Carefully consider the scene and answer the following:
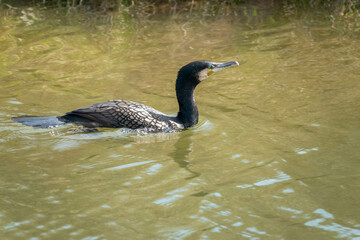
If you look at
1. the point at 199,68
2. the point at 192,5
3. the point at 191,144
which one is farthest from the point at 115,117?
the point at 192,5

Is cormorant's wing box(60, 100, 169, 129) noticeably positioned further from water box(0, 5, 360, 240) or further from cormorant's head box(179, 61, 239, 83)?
cormorant's head box(179, 61, 239, 83)

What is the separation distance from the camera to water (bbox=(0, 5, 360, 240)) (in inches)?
185

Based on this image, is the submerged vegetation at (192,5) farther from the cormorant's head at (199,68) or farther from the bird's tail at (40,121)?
the bird's tail at (40,121)

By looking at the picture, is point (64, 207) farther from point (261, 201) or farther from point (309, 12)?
point (309, 12)

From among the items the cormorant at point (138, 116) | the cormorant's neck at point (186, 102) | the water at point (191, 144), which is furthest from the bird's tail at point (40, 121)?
the cormorant's neck at point (186, 102)

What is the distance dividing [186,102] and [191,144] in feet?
2.76

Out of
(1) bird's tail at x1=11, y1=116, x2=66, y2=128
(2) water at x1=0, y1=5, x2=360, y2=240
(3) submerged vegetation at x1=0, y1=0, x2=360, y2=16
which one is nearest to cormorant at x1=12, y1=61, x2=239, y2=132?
(1) bird's tail at x1=11, y1=116, x2=66, y2=128

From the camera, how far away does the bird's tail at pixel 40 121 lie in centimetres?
703

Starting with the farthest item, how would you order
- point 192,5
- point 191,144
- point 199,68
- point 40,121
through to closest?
point 192,5 → point 199,68 → point 40,121 → point 191,144

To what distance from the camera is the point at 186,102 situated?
24.5ft

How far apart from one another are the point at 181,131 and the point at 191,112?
28cm

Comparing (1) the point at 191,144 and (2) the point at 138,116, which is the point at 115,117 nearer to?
(2) the point at 138,116

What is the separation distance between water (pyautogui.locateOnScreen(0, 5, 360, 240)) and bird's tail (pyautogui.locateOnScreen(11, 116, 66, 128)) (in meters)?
0.10

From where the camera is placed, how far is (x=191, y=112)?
24.2ft
